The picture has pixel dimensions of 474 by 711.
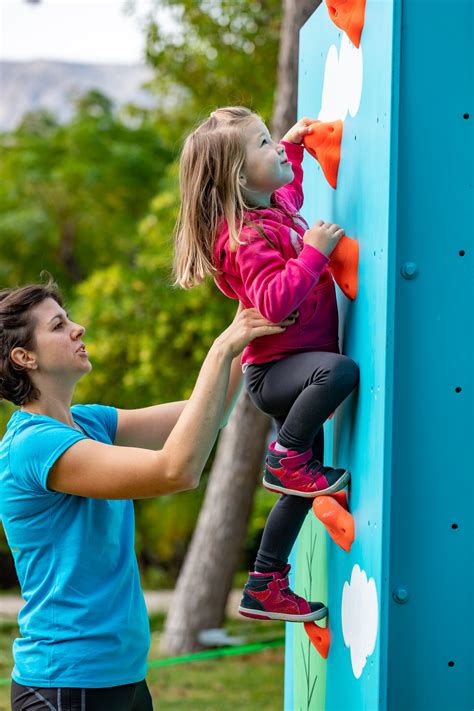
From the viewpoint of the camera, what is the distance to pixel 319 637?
254 centimetres

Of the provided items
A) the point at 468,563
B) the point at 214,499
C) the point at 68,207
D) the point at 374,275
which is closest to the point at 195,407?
the point at 374,275

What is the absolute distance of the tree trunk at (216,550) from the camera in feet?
22.3

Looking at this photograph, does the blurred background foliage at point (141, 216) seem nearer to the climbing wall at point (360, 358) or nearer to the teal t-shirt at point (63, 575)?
the climbing wall at point (360, 358)

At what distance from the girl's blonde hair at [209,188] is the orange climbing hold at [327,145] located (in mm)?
263

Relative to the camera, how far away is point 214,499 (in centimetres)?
689

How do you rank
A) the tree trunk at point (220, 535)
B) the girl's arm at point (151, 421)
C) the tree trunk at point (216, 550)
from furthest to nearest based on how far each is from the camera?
the tree trunk at point (216, 550) < the tree trunk at point (220, 535) < the girl's arm at point (151, 421)

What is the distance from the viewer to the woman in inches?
85.4

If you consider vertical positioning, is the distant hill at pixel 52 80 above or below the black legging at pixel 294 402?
above

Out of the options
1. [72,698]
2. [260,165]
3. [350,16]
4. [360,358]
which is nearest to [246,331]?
[360,358]

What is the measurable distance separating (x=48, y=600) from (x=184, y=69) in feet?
27.4

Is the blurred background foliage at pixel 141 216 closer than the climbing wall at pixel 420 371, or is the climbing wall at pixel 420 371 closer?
the climbing wall at pixel 420 371

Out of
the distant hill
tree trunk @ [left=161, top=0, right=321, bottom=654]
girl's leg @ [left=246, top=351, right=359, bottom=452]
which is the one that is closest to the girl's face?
girl's leg @ [left=246, top=351, right=359, bottom=452]

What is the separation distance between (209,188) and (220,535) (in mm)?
4831

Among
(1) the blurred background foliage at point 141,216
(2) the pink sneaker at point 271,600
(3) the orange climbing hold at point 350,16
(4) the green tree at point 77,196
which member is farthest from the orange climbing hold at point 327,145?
(4) the green tree at point 77,196
